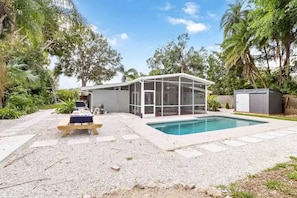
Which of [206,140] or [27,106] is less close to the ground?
[27,106]

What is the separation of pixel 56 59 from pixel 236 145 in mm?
26976

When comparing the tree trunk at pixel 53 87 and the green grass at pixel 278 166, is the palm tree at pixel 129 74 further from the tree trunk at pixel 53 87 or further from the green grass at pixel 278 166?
the green grass at pixel 278 166

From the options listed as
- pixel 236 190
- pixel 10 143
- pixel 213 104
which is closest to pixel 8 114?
pixel 10 143

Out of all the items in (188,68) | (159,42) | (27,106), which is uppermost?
(159,42)

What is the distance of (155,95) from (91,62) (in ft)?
57.1

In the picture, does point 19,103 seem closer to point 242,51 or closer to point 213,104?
point 213,104

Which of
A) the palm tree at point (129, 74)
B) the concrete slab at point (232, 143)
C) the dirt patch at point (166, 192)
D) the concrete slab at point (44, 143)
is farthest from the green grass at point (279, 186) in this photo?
the palm tree at point (129, 74)

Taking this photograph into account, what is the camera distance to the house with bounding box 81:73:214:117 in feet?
42.8

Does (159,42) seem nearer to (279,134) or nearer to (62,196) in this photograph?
(279,134)

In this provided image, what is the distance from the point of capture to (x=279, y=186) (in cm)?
302

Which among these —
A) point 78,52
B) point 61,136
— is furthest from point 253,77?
point 78,52

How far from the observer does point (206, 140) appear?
617cm

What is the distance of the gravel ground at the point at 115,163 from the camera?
3.15 metres

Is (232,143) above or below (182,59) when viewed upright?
below
